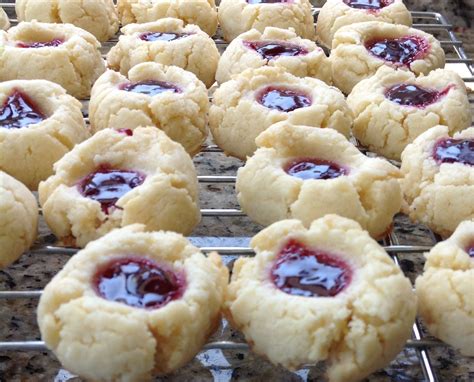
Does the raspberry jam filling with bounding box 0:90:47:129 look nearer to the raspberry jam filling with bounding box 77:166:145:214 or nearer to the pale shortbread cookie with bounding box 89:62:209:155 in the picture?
the pale shortbread cookie with bounding box 89:62:209:155

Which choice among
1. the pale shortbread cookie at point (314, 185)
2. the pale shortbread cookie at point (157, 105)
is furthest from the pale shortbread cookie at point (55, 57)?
the pale shortbread cookie at point (314, 185)

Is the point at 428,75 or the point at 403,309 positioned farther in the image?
the point at 428,75

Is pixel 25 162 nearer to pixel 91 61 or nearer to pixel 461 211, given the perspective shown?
pixel 91 61

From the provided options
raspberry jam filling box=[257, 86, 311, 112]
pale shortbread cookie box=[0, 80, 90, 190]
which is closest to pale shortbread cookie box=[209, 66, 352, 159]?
raspberry jam filling box=[257, 86, 311, 112]

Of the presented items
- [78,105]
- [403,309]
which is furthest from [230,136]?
[403,309]

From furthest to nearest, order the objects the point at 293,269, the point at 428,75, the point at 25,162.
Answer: the point at 428,75, the point at 25,162, the point at 293,269

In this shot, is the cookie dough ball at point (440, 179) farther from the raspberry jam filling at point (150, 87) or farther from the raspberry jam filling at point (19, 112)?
the raspberry jam filling at point (19, 112)
